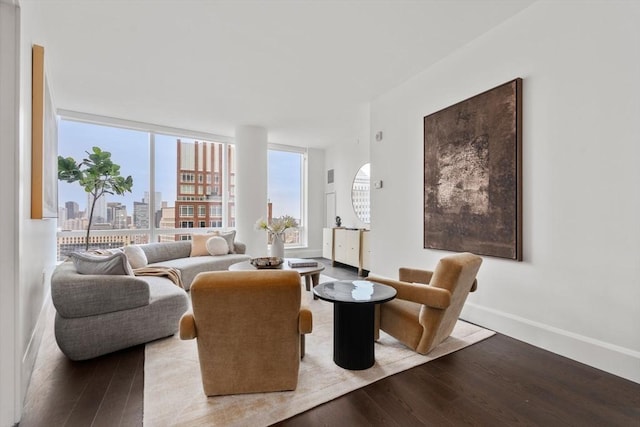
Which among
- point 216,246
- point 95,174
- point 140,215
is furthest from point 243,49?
point 140,215

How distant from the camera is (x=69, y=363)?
2.27 metres

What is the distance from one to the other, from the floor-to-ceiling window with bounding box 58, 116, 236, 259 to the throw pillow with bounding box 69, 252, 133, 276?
10.6 ft

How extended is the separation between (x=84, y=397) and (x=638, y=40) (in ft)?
13.8

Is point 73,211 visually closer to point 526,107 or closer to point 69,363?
point 69,363

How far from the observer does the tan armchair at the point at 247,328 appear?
1675 mm

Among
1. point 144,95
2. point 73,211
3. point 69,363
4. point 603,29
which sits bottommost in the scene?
point 69,363

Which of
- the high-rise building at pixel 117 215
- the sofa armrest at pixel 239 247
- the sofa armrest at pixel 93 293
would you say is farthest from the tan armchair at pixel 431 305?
the high-rise building at pixel 117 215

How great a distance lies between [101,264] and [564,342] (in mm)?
3748

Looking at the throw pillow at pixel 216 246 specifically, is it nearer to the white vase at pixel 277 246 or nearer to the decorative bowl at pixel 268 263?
the white vase at pixel 277 246

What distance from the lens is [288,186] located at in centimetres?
745

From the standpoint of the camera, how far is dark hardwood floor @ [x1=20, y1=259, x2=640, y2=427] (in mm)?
1651

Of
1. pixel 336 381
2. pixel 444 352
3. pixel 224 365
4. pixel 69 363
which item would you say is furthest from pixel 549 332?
Answer: pixel 69 363

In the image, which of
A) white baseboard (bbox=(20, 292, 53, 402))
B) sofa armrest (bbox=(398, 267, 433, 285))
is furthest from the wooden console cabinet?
white baseboard (bbox=(20, 292, 53, 402))

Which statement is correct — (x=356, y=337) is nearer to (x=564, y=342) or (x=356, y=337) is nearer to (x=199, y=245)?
(x=564, y=342)
